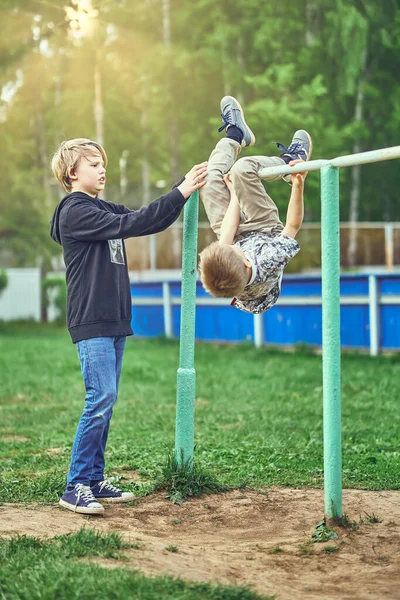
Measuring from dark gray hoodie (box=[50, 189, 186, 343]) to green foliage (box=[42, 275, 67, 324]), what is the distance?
1767 centimetres

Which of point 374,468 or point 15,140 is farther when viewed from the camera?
point 15,140

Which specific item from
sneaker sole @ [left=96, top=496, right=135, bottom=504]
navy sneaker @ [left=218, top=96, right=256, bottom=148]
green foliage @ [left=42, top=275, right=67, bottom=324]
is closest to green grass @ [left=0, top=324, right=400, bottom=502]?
sneaker sole @ [left=96, top=496, right=135, bottom=504]

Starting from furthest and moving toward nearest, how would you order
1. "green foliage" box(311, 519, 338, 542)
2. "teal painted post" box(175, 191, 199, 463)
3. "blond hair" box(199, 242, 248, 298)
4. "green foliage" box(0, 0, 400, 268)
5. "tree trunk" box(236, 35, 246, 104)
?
"tree trunk" box(236, 35, 246, 104)
"green foliage" box(0, 0, 400, 268)
"teal painted post" box(175, 191, 199, 463)
"blond hair" box(199, 242, 248, 298)
"green foliage" box(311, 519, 338, 542)

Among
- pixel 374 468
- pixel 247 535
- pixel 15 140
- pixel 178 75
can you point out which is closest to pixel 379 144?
pixel 178 75

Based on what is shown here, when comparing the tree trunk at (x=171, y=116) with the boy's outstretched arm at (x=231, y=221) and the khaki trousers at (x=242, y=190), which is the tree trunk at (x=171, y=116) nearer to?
the khaki trousers at (x=242, y=190)

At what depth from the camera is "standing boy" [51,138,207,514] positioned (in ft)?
14.3

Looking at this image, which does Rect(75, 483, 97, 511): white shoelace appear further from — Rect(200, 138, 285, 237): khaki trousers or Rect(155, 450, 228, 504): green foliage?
Rect(200, 138, 285, 237): khaki trousers

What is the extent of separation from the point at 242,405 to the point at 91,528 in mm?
4512

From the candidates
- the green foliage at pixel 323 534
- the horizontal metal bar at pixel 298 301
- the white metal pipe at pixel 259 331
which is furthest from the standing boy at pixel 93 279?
the white metal pipe at pixel 259 331

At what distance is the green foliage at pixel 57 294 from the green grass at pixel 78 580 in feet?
61.2

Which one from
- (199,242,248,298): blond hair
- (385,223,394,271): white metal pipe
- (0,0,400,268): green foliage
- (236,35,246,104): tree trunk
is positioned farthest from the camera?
(236,35,246,104): tree trunk

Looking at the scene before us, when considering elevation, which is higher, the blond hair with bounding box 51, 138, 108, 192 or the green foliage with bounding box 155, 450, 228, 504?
the blond hair with bounding box 51, 138, 108, 192

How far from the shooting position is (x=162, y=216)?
4.32m

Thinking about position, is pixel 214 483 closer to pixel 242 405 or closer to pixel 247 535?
pixel 247 535
